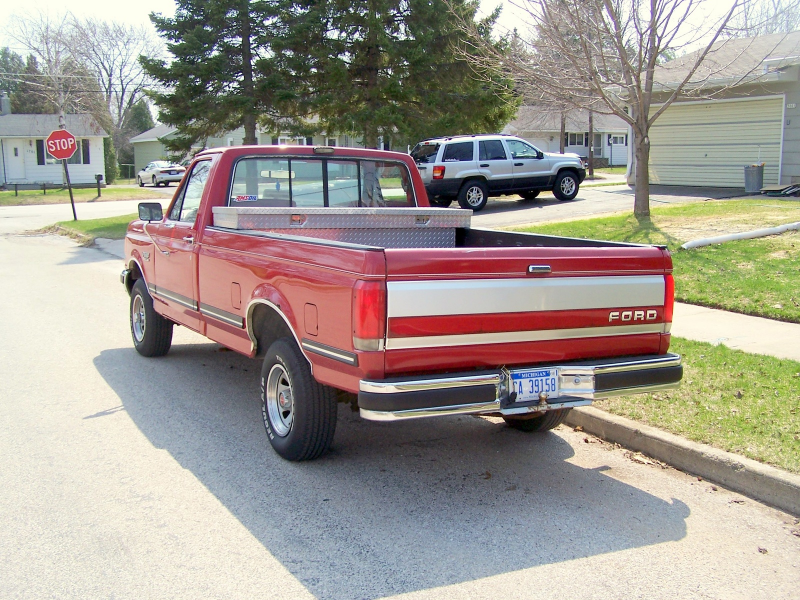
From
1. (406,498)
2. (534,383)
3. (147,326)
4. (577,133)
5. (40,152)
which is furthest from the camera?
(577,133)

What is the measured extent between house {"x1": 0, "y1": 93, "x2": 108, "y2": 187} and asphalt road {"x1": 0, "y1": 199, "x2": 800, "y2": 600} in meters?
47.4

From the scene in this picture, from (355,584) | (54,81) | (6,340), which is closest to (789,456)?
(355,584)

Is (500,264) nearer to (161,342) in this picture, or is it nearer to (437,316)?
(437,316)

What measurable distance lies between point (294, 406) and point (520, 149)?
17.9 meters

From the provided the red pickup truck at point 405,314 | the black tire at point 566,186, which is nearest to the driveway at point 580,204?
the black tire at point 566,186

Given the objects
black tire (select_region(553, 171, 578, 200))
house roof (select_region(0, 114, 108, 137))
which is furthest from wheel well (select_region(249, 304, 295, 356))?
house roof (select_region(0, 114, 108, 137))

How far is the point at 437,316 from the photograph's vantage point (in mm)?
4387

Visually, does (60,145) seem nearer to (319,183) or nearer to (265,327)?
(319,183)

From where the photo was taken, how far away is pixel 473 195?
21250mm

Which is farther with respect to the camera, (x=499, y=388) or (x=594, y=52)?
(x=594, y=52)

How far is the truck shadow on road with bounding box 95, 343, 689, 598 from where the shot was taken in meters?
4.00

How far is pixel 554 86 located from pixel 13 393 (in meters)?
11.2

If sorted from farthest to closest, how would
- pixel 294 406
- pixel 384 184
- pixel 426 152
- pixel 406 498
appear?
1. pixel 426 152
2. pixel 384 184
3. pixel 294 406
4. pixel 406 498

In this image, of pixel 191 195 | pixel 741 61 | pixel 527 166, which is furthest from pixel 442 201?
pixel 191 195
